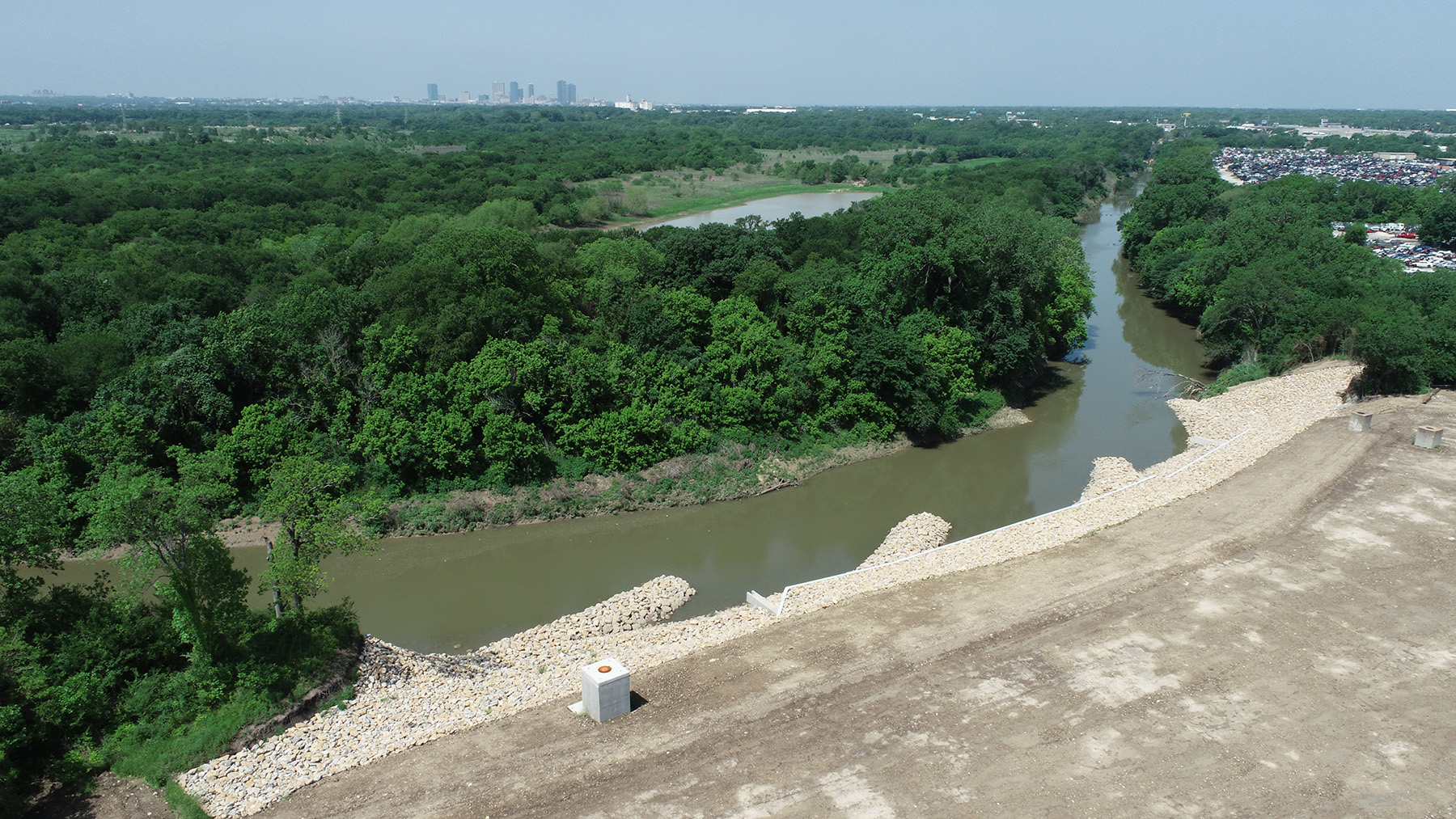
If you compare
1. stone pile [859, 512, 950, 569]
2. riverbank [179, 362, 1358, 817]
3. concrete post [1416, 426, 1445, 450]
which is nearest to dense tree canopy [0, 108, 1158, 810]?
riverbank [179, 362, 1358, 817]

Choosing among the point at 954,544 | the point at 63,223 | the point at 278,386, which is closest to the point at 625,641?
the point at 954,544

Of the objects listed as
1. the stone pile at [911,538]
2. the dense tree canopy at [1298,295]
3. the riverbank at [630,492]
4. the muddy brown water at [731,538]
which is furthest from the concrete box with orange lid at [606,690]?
the dense tree canopy at [1298,295]

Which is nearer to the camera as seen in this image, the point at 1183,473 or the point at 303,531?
the point at 303,531

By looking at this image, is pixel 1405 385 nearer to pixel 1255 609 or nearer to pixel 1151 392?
pixel 1151 392

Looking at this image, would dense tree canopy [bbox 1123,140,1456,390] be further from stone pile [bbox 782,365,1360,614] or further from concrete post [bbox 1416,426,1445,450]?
concrete post [bbox 1416,426,1445,450]

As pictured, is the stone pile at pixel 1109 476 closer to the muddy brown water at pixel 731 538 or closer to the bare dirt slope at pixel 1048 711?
the muddy brown water at pixel 731 538

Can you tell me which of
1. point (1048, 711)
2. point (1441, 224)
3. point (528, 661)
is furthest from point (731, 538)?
point (1441, 224)

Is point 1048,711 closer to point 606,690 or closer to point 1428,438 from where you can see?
point 606,690
